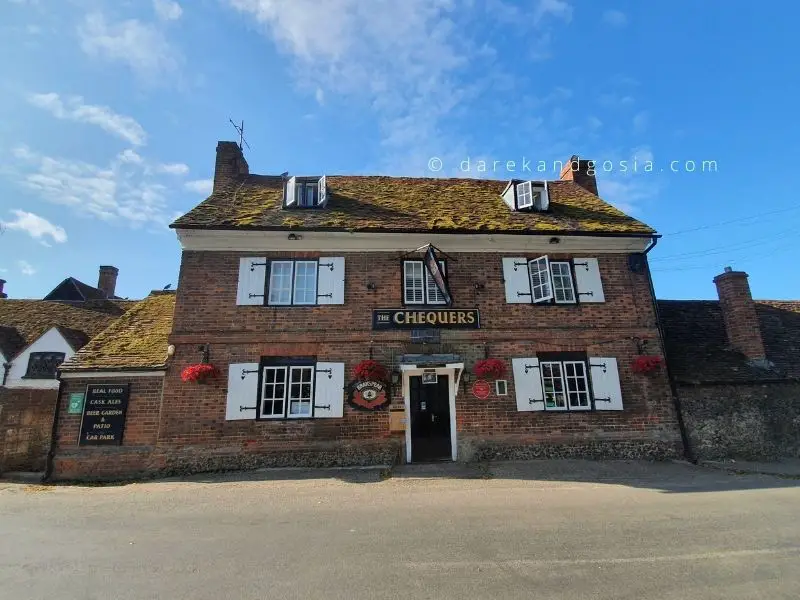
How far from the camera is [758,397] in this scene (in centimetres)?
1084

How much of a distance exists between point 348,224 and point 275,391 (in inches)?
191

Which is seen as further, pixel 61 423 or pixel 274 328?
pixel 274 328

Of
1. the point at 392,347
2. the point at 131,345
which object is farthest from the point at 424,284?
the point at 131,345

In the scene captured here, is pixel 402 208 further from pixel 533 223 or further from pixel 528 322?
pixel 528 322

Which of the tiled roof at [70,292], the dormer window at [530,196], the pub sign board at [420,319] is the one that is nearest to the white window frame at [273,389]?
the pub sign board at [420,319]

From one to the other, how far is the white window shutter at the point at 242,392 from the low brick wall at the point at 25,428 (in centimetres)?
596

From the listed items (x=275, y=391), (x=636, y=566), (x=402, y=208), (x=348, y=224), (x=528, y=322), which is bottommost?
(x=636, y=566)

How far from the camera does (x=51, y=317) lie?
1939 centimetres

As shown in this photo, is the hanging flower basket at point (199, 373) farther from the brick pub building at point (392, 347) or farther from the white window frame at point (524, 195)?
the white window frame at point (524, 195)

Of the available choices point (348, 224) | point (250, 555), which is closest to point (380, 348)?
point (348, 224)

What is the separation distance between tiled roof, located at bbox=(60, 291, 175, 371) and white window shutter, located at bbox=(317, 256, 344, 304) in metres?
4.26

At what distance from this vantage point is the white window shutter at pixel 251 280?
10633 millimetres

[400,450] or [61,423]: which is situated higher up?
[61,423]

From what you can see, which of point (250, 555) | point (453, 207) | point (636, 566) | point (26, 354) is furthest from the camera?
point (26, 354)
